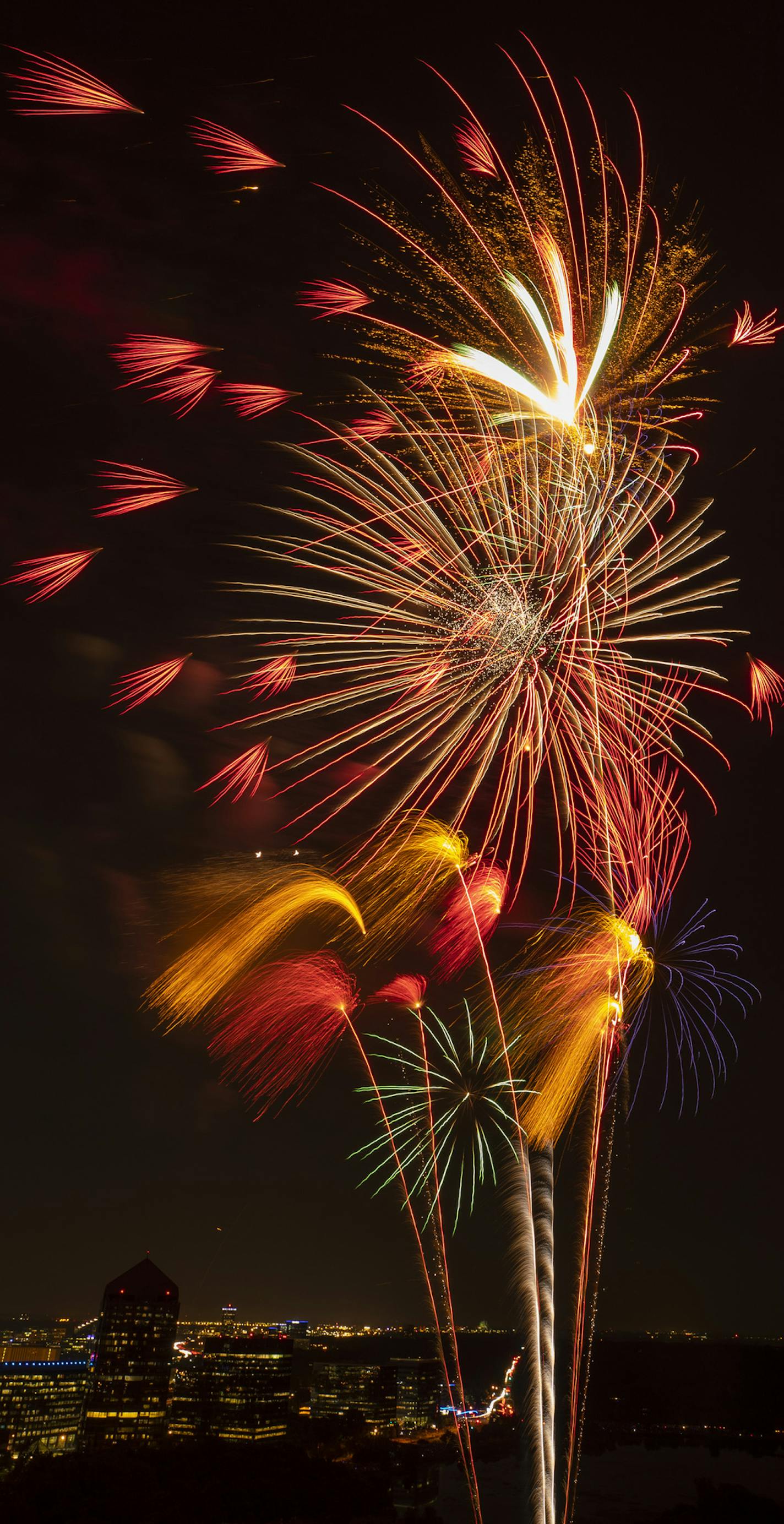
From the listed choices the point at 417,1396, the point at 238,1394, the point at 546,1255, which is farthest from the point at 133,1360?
the point at 546,1255

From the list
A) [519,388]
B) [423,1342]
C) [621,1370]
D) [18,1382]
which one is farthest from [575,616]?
[423,1342]

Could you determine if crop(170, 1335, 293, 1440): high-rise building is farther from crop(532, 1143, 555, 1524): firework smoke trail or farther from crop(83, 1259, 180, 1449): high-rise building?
crop(532, 1143, 555, 1524): firework smoke trail

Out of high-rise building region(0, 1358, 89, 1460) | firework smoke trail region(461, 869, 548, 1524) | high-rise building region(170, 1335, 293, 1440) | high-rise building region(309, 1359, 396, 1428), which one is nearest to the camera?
firework smoke trail region(461, 869, 548, 1524)

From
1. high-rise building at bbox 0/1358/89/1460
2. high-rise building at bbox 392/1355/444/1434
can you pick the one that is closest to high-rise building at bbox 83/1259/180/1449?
high-rise building at bbox 0/1358/89/1460

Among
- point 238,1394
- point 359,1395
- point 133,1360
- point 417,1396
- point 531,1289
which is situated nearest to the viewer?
point 531,1289

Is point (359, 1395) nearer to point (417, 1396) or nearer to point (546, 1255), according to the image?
point (417, 1396)

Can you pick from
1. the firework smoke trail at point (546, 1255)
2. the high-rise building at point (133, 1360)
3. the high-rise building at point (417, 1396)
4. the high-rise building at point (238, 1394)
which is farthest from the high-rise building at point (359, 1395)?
the firework smoke trail at point (546, 1255)
